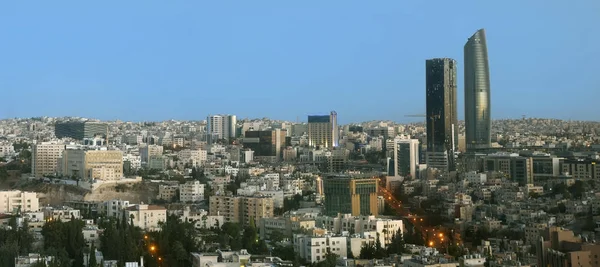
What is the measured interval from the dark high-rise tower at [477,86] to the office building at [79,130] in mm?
12932

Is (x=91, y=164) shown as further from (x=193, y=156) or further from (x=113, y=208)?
(x=193, y=156)

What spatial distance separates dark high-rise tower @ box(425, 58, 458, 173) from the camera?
3186 centimetres

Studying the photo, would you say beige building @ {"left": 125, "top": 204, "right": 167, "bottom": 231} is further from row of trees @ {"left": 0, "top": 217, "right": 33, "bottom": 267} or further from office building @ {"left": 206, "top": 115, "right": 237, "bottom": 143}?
office building @ {"left": 206, "top": 115, "right": 237, "bottom": 143}

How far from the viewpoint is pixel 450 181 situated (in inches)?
915

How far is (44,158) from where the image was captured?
23.7m

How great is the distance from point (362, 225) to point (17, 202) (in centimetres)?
693

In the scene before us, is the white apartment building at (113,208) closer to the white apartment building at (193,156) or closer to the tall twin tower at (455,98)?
the white apartment building at (193,156)

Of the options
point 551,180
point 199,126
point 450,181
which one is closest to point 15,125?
point 199,126

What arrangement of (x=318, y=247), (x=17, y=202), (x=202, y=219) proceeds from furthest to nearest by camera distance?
(x=17, y=202) < (x=202, y=219) < (x=318, y=247)

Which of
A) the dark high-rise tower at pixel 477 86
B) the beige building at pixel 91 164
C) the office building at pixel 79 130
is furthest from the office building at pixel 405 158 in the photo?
the office building at pixel 79 130

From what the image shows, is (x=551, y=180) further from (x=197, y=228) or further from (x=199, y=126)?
(x=199, y=126)

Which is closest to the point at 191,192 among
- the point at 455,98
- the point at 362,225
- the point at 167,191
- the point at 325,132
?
the point at 167,191

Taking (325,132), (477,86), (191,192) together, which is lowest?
(191,192)

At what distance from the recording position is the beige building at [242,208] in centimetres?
1628
